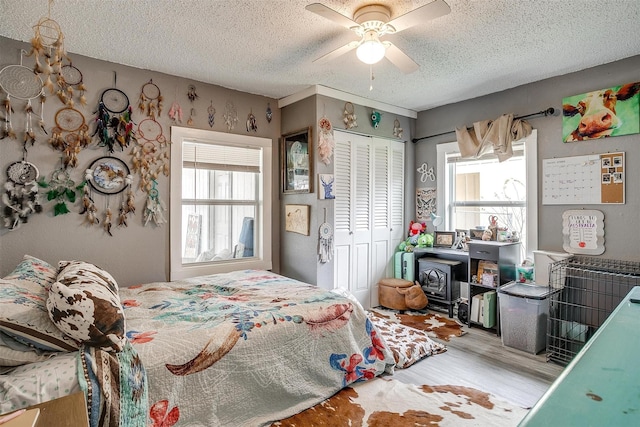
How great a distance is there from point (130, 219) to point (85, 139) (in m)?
0.73

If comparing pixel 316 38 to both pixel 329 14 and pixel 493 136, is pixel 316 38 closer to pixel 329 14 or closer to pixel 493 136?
pixel 329 14

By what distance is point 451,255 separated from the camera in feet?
13.0

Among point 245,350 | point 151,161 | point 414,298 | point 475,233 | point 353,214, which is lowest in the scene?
point 414,298

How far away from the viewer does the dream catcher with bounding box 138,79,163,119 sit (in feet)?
10.0

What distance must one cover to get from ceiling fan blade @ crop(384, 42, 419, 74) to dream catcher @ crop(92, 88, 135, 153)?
2.20 metres

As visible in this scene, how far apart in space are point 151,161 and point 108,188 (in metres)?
0.42

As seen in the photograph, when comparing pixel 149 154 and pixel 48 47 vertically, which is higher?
pixel 48 47

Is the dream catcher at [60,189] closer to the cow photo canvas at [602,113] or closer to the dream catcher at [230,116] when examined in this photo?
the dream catcher at [230,116]

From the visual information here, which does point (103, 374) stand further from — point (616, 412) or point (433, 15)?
point (433, 15)

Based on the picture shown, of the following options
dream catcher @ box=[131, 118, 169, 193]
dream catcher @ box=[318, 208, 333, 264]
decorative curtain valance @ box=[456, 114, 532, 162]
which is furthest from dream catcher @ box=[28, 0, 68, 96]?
decorative curtain valance @ box=[456, 114, 532, 162]

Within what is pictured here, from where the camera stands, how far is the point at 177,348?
5.61ft

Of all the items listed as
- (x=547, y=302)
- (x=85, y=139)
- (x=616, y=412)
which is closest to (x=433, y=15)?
(x=616, y=412)

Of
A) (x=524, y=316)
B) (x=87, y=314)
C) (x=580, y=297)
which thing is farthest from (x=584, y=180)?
(x=87, y=314)

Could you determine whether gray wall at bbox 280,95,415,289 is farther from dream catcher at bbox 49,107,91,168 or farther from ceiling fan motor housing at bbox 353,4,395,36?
dream catcher at bbox 49,107,91,168
